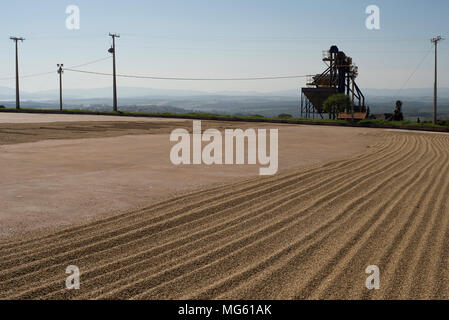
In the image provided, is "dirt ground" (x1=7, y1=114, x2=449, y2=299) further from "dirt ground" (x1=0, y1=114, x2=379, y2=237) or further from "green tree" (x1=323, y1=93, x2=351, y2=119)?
"green tree" (x1=323, y1=93, x2=351, y2=119)

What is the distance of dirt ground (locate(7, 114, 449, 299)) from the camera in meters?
4.75

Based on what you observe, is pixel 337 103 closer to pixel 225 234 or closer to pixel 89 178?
pixel 89 178

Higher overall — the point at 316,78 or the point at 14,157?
the point at 316,78

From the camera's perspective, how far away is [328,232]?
21.8 ft

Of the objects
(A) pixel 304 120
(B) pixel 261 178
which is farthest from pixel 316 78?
(B) pixel 261 178

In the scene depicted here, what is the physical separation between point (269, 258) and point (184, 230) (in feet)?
5.54

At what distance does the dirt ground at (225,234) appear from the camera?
15.6 feet

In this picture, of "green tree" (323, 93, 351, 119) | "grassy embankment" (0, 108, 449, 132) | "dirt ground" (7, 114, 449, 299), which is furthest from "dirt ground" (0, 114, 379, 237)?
"green tree" (323, 93, 351, 119)

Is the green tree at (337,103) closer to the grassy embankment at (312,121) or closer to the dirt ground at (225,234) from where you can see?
the grassy embankment at (312,121)

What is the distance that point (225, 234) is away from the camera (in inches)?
256

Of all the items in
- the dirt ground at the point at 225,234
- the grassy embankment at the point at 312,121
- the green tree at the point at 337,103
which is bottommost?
the dirt ground at the point at 225,234

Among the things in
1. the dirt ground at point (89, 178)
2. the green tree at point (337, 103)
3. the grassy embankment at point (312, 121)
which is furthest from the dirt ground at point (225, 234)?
the green tree at point (337, 103)
